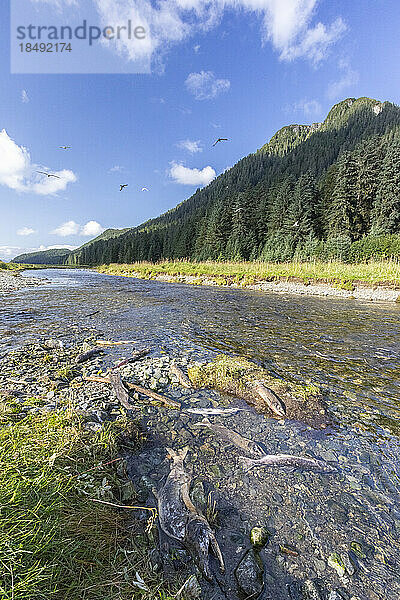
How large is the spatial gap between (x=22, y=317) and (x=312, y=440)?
37.6 ft

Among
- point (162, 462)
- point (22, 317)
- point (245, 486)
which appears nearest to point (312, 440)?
point (245, 486)

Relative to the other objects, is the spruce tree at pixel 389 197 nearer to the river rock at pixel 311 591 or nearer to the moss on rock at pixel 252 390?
the moss on rock at pixel 252 390

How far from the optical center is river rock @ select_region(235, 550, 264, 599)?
188 cm

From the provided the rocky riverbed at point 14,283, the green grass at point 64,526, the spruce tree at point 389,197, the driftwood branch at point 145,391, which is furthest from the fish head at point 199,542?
the spruce tree at point 389,197

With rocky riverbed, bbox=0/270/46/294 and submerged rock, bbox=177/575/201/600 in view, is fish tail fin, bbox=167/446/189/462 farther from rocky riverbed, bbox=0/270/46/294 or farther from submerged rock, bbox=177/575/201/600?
rocky riverbed, bbox=0/270/46/294

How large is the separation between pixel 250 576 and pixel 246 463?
1.20 metres

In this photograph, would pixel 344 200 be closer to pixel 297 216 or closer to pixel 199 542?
pixel 297 216

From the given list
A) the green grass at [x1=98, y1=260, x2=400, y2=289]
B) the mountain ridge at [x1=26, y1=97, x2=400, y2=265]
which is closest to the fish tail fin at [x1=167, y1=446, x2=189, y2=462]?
the green grass at [x1=98, y1=260, x2=400, y2=289]

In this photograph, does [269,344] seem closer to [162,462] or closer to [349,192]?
[162,462]

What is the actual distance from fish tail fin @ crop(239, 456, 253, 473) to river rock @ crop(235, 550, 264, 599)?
0.94m

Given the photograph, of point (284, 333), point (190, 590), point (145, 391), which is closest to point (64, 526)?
point (190, 590)

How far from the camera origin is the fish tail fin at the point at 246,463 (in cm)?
304

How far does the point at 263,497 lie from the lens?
2674 mm

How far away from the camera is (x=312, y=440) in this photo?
3.57 meters
